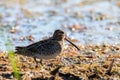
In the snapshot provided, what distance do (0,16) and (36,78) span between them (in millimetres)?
7572

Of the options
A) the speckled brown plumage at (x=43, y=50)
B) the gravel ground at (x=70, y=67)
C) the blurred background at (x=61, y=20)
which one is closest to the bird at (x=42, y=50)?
the speckled brown plumage at (x=43, y=50)

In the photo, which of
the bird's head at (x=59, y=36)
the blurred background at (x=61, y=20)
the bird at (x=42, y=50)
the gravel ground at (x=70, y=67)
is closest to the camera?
the gravel ground at (x=70, y=67)

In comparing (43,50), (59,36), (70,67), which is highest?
(59,36)

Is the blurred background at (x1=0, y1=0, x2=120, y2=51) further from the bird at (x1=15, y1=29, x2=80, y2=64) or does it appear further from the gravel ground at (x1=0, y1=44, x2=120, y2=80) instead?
the bird at (x1=15, y1=29, x2=80, y2=64)

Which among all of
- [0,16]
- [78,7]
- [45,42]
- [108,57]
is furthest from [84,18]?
[45,42]

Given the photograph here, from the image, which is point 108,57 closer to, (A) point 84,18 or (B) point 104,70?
(B) point 104,70

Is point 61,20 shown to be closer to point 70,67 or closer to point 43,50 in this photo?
point 70,67

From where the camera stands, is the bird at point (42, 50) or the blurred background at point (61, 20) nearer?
the bird at point (42, 50)

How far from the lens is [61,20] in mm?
15953

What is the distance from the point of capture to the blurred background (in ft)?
44.0

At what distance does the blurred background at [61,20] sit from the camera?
13.4m

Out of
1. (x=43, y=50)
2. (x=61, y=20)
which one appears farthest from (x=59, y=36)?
(x=61, y=20)

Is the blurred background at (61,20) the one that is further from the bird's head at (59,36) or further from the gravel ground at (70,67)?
the bird's head at (59,36)

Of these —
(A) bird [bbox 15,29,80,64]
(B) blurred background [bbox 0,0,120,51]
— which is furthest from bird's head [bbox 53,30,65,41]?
(B) blurred background [bbox 0,0,120,51]
